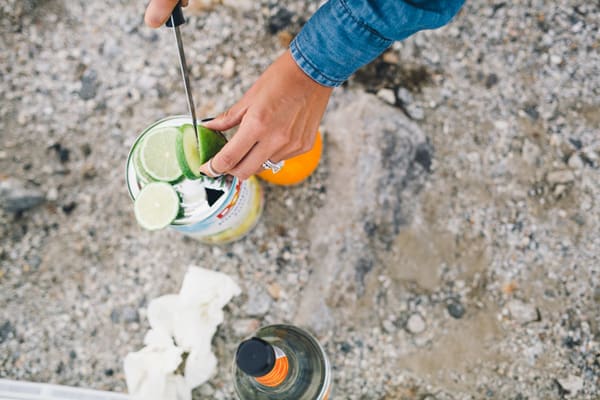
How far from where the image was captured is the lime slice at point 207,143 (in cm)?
117

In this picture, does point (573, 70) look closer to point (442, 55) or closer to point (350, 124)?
point (442, 55)

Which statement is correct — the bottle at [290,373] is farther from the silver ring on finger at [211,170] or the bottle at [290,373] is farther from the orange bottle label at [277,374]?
the silver ring on finger at [211,170]

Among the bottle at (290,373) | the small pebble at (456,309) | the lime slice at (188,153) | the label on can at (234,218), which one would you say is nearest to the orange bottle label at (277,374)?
the bottle at (290,373)

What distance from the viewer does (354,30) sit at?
110cm

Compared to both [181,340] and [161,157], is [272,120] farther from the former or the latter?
[181,340]

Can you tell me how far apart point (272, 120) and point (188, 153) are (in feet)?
0.72

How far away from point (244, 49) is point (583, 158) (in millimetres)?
1316

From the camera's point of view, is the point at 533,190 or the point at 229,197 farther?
the point at 533,190

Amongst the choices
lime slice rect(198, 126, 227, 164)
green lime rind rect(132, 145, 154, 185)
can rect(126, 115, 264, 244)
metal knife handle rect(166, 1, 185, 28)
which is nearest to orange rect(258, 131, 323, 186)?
can rect(126, 115, 264, 244)

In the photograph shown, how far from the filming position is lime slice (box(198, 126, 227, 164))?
117 cm

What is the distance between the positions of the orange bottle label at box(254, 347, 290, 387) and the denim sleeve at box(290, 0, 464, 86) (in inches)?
27.7

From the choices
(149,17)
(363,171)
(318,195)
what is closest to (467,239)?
(363,171)

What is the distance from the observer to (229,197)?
4.18 ft

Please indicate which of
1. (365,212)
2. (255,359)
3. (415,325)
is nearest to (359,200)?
(365,212)
